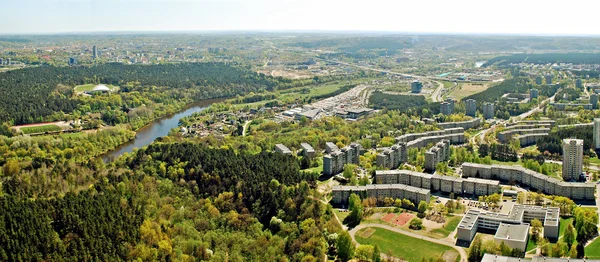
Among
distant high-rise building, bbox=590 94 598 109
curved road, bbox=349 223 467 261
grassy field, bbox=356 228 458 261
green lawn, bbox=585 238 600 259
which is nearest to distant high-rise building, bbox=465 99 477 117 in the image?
distant high-rise building, bbox=590 94 598 109

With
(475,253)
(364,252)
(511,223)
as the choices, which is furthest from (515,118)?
(364,252)

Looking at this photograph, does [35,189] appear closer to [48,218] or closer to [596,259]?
[48,218]

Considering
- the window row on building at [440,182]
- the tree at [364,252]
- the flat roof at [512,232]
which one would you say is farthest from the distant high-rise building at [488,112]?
the tree at [364,252]

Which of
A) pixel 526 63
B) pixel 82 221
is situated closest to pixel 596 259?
pixel 82 221

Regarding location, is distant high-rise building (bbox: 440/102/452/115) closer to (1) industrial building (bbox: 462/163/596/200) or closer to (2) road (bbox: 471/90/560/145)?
(2) road (bbox: 471/90/560/145)

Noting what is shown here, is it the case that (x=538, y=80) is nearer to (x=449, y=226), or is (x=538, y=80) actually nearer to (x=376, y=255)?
(x=449, y=226)

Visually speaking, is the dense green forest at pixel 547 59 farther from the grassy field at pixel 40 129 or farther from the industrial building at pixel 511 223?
the industrial building at pixel 511 223
